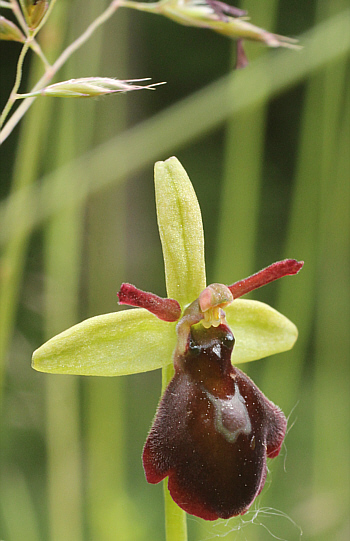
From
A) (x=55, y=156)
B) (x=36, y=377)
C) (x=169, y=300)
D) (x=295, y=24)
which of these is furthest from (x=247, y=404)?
(x=295, y=24)

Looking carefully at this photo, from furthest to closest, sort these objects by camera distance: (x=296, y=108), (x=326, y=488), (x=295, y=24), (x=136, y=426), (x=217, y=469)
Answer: (x=296, y=108), (x=295, y=24), (x=136, y=426), (x=326, y=488), (x=217, y=469)

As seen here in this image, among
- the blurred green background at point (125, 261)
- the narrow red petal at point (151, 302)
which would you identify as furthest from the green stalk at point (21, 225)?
the narrow red petal at point (151, 302)

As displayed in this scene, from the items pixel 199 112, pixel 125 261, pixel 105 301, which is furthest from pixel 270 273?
pixel 125 261

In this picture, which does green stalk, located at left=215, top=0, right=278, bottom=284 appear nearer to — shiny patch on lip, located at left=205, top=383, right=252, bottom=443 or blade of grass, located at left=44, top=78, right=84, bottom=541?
blade of grass, located at left=44, top=78, right=84, bottom=541

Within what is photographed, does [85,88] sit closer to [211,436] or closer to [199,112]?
[211,436]

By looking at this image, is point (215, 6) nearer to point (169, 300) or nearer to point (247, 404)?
point (169, 300)

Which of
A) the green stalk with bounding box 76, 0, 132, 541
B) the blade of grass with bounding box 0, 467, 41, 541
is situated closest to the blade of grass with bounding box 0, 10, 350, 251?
the green stalk with bounding box 76, 0, 132, 541

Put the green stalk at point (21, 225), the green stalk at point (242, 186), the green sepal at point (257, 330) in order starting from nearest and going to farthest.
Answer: the green sepal at point (257, 330) → the green stalk at point (21, 225) → the green stalk at point (242, 186)

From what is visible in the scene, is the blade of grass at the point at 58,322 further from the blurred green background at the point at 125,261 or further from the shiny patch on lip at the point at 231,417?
the shiny patch on lip at the point at 231,417
